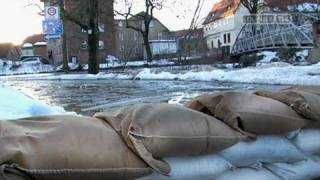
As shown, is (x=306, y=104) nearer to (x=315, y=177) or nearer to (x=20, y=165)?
(x=315, y=177)

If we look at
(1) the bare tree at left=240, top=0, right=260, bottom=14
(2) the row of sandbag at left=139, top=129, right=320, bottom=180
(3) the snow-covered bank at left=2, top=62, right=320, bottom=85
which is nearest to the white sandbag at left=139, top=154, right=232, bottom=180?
(2) the row of sandbag at left=139, top=129, right=320, bottom=180

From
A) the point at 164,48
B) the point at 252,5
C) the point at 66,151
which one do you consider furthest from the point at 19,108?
the point at 164,48

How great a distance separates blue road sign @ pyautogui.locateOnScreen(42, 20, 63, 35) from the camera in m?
41.6

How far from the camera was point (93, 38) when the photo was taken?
3619 centimetres

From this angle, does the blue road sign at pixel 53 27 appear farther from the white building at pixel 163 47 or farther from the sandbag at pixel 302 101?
the sandbag at pixel 302 101

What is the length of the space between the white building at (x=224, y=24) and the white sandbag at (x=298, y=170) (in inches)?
3253

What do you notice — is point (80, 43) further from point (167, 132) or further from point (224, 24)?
point (167, 132)

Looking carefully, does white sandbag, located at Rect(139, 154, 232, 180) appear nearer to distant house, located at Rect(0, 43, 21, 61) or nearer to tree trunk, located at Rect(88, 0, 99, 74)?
tree trunk, located at Rect(88, 0, 99, 74)

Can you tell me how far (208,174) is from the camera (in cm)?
375

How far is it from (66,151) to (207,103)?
130 cm

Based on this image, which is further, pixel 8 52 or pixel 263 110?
pixel 8 52

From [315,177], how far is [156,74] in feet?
78.5

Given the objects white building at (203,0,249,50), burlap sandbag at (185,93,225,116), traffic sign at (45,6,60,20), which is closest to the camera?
burlap sandbag at (185,93,225,116)

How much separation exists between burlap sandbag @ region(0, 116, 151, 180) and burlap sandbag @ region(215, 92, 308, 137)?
Answer: 2.66ft
